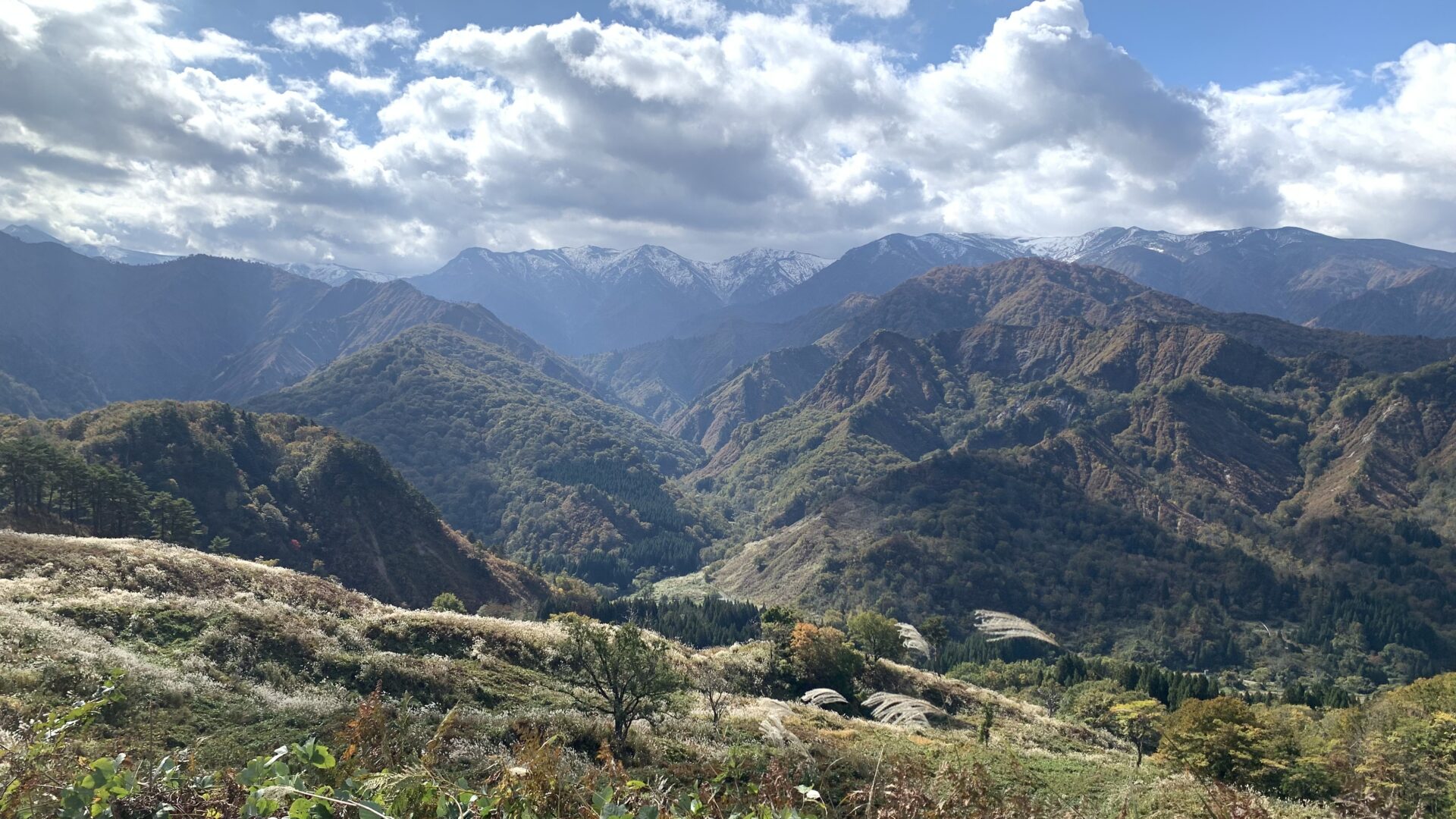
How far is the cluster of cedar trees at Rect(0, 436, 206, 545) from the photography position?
3241 inches

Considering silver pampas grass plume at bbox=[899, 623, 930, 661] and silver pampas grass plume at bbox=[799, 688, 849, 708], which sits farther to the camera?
silver pampas grass plume at bbox=[899, 623, 930, 661]

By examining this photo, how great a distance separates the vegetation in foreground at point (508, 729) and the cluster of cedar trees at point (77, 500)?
166 feet

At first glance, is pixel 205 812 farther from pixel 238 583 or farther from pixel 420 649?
pixel 238 583

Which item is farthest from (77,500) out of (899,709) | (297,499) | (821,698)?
(899,709)

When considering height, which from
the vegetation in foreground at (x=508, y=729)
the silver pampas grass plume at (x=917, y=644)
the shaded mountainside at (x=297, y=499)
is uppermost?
the vegetation in foreground at (x=508, y=729)

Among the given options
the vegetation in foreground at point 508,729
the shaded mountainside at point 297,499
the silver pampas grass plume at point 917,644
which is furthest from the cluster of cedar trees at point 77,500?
the silver pampas grass plume at point 917,644

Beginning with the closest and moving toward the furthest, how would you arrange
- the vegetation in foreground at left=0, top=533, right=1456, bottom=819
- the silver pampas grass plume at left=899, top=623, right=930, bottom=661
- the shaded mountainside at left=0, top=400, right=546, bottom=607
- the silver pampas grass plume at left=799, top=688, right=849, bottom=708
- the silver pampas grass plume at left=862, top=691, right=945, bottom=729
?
1. the vegetation in foreground at left=0, top=533, right=1456, bottom=819
2. the silver pampas grass plume at left=862, top=691, right=945, bottom=729
3. the silver pampas grass plume at left=799, top=688, right=849, bottom=708
4. the silver pampas grass plume at left=899, top=623, right=930, bottom=661
5. the shaded mountainside at left=0, top=400, right=546, bottom=607

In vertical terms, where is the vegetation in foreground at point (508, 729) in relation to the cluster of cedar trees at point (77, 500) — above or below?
above

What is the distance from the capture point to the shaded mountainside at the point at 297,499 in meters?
135

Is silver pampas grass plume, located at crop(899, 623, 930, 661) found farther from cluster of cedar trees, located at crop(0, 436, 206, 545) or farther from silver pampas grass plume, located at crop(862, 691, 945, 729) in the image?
cluster of cedar trees, located at crop(0, 436, 206, 545)

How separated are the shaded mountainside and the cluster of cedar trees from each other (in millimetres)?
24840

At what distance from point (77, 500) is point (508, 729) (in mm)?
96301

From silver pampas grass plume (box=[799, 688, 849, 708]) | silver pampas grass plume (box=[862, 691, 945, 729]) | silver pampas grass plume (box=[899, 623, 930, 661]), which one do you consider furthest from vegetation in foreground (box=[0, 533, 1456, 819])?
silver pampas grass plume (box=[899, 623, 930, 661])

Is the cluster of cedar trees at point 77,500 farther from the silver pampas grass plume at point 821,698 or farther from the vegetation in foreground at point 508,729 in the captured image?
the silver pampas grass plume at point 821,698
